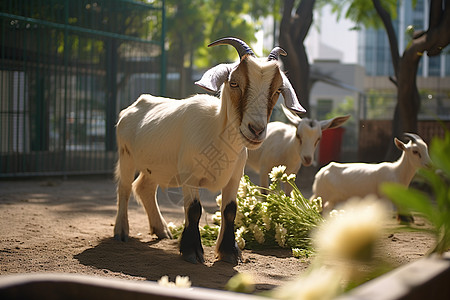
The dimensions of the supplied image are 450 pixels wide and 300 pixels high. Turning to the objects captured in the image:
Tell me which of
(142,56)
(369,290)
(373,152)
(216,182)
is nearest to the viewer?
(369,290)

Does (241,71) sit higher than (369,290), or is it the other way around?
(241,71)

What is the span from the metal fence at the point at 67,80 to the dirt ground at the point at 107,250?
153 inches

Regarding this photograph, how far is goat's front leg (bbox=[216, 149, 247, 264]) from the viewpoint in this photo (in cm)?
519

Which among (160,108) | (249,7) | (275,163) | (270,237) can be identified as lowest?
(270,237)

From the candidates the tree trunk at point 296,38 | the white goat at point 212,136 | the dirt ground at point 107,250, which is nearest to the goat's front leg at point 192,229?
the white goat at point 212,136

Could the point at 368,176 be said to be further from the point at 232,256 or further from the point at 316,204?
the point at 232,256

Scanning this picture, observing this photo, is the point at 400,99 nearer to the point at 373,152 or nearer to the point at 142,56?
the point at 373,152

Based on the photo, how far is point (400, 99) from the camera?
36.2 ft

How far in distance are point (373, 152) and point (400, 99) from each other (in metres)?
5.58

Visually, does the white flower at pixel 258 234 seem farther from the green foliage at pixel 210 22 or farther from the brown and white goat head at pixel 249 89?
the green foliage at pixel 210 22

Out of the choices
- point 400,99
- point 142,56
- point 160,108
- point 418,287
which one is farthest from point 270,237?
point 142,56

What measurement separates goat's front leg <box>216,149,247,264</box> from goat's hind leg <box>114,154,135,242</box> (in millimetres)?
1399

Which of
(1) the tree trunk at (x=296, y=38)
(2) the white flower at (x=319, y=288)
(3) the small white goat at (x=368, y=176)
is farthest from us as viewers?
(1) the tree trunk at (x=296, y=38)

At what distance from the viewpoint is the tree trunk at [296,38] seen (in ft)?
43.2
